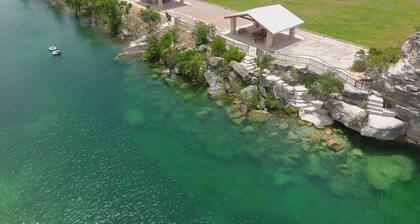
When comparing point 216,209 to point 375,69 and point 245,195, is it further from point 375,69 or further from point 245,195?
point 375,69

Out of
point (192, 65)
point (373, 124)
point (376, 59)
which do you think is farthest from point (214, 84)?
point (373, 124)

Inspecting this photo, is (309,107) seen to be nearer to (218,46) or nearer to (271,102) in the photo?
(271,102)

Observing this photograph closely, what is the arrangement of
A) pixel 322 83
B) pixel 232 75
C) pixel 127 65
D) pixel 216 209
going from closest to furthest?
pixel 216 209, pixel 322 83, pixel 232 75, pixel 127 65

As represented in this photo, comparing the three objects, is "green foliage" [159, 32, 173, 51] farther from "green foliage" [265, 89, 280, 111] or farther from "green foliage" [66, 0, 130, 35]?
"green foliage" [265, 89, 280, 111]

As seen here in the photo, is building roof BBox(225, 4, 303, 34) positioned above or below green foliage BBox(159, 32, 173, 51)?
above

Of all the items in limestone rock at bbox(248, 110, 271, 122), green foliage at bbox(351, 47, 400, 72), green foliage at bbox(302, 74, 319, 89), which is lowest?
limestone rock at bbox(248, 110, 271, 122)

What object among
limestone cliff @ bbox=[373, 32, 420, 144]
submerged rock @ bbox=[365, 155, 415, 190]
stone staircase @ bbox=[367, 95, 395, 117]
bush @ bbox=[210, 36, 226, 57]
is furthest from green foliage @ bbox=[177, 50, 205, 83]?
submerged rock @ bbox=[365, 155, 415, 190]

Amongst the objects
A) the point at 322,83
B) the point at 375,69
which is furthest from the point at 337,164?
the point at 375,69

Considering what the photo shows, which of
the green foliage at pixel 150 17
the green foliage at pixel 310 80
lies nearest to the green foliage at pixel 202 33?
the green foliage at pixel 150 17
